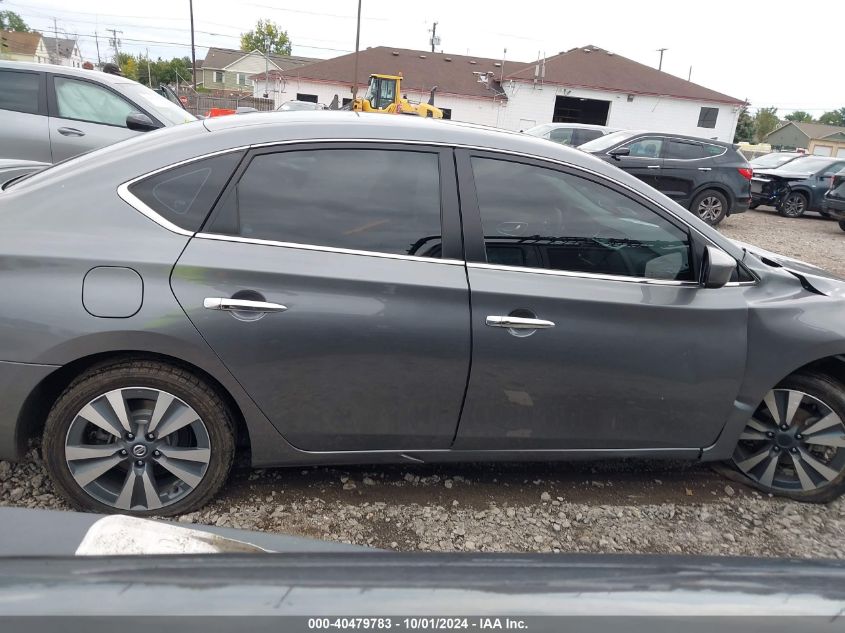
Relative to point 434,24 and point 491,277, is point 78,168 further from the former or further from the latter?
point 434,24

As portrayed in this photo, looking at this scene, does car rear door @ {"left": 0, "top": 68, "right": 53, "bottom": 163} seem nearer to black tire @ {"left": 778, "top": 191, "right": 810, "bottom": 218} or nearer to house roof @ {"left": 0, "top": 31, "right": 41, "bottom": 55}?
black tire @ {"left": 778, "top": 191, "right": 810, "bottom": 218}

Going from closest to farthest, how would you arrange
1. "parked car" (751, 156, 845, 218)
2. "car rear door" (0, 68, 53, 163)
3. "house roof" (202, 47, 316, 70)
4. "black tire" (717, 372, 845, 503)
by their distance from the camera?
1. "black tire" (717, 372, 845, 503)
2. "car rear door" (0, 68, 53, 163)
3. "parked car" (751, 156, 845, 218)
4. "house roof" (202, 47, 316, 70)

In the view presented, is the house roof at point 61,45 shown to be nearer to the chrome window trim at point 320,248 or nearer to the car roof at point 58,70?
the car roof at point 58,70

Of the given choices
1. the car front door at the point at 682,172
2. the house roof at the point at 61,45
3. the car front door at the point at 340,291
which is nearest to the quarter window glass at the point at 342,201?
the car front door at the point at 340,291

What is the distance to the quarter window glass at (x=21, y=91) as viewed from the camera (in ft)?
22.3

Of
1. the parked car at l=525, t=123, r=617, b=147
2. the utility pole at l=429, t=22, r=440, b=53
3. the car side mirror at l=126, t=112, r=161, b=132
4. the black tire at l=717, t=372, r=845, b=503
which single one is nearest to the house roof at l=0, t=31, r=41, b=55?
the utility pole at l=429, t=22, r=440, b=53

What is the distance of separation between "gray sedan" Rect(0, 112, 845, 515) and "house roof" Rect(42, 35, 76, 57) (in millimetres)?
104099

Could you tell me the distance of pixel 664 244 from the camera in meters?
2.89

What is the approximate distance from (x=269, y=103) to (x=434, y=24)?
2373 cm

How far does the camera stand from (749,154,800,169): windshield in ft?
56.5

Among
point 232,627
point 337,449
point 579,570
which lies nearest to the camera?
point 232,627

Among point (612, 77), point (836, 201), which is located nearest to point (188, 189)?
point (836, 201)

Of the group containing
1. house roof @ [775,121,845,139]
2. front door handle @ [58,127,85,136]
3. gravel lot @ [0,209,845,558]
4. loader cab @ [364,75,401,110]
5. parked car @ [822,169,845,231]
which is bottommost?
gravel lot @ [0,209,845,558]

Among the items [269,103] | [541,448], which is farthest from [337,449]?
[269,103]
